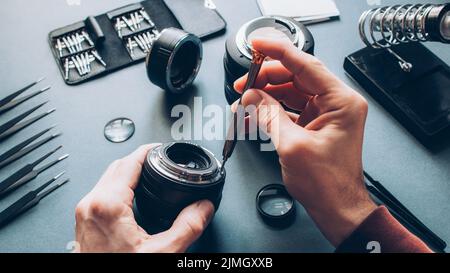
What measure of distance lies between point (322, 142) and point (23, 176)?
0.46 meters

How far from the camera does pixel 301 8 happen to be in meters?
1.00

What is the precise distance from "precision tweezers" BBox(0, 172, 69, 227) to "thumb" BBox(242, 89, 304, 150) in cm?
32

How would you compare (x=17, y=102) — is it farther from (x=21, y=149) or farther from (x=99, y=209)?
(x=99, y=209)

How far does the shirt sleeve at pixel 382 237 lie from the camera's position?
670mm

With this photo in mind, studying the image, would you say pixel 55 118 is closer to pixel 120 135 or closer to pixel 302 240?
pixel 120 135

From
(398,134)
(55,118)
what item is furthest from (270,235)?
(55,118)

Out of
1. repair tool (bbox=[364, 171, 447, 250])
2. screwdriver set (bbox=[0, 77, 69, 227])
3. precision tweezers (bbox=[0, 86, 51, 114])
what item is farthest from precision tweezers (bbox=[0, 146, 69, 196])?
repair tool (bbox=[364, 171, 447, 250])

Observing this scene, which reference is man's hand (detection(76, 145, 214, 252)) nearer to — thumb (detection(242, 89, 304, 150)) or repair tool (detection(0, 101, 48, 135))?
thumb (detection(242, 89, 304, 150))

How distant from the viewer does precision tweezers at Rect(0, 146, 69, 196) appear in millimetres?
767

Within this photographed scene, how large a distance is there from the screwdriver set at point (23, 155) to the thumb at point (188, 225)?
0.24m

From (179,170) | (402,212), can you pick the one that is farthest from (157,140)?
(402,212)

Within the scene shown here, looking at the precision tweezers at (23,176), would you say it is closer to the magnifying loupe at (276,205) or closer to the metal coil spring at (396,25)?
the magnifying loupe at (276,205)

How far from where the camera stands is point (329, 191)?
2.21ft

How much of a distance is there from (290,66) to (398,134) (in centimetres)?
28
